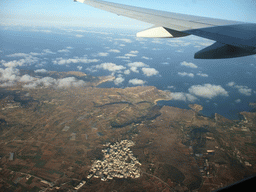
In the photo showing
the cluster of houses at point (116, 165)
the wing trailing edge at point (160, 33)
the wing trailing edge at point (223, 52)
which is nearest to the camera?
the wing trailing edge at point (223, 52)

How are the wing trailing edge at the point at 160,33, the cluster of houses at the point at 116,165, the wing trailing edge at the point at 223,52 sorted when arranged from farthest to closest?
the cluster of houses at the point at 116,165 < the wing trailing edge at the point at 160,33 < the wing trailing edge at the point at 223,52

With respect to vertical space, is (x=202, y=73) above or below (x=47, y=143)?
above

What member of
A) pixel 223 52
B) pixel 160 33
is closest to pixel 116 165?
pixel 160 33

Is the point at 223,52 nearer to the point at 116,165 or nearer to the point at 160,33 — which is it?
the point at 160,33

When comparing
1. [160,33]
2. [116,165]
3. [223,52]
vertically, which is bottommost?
[116,165]

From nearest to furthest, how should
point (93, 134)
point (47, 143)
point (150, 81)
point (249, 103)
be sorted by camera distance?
point (47, 143), point (93, 134), point (249, 103), point (150, 81)

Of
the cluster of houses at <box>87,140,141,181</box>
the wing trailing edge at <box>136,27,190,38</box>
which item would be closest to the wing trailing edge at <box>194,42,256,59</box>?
the wing trailing edge at <box>136,27,190,38</box>

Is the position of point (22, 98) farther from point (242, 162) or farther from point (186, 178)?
point (242, 162)

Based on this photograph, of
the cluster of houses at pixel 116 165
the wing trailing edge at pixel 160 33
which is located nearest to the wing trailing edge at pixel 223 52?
the wing trailing edge at pixel 160 33

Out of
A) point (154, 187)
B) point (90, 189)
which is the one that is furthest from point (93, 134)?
point (154, 187)

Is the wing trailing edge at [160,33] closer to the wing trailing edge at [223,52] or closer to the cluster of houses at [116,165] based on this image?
the wing trailing edge at [223,52]

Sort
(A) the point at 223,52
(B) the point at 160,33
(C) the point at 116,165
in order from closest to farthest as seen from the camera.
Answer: (A) the point at 223,52, (B) the point at 160,33, (C) the point at 116,165
